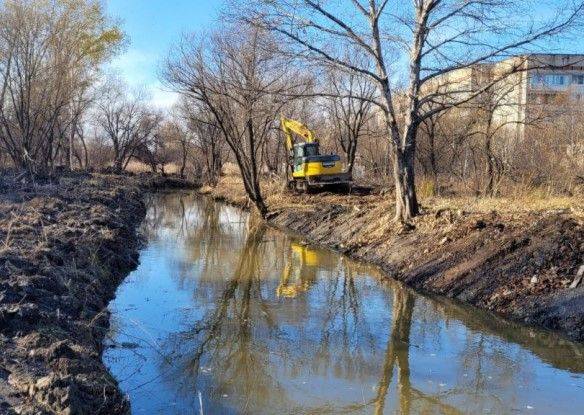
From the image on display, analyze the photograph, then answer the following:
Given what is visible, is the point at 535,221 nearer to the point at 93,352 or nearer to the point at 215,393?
the point at 215,393

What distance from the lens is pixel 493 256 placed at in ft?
38.7

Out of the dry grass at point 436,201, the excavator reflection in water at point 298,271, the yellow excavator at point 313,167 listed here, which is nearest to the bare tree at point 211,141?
the dry grass at point 436,201

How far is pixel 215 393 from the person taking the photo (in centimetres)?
674

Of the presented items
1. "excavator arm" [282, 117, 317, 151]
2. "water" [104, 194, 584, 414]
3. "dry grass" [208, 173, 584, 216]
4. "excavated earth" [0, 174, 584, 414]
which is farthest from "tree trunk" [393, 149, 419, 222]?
"excavator arm" [282, 117, 317, 151]

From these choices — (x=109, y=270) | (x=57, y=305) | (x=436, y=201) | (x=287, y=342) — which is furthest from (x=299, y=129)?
(x=57, y=305)

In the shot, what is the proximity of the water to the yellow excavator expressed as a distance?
1376 cm

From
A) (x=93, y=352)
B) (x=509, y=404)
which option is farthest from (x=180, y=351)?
(x=509, y=404)

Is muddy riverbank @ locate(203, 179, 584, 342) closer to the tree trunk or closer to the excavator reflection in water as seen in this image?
the tree trunk

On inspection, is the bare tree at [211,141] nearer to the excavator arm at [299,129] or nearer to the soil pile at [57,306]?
the excavator arm at [299,129]

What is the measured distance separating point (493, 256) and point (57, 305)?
26.3 ft

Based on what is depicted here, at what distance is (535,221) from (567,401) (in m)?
6.15

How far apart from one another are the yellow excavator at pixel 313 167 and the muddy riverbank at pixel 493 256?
9082 mm

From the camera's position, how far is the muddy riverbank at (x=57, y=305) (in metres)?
5.38

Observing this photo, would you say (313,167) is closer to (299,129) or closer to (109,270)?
(299,129)
